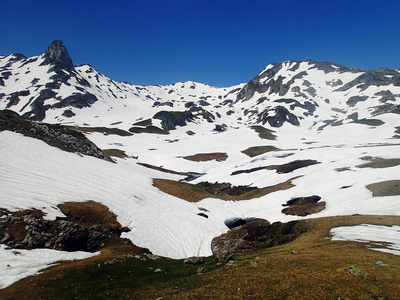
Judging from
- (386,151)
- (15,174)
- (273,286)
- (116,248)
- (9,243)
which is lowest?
(116,248)

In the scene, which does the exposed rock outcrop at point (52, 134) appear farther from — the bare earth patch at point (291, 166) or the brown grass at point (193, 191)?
the bare earth patch at point (291, 166)

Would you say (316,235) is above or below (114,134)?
below

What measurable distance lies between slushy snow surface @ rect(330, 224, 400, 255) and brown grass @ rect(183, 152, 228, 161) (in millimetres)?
109980

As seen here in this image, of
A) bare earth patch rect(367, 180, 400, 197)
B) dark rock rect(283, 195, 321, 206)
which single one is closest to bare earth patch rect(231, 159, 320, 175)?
dark rock rect(283, 195, 321, 206)

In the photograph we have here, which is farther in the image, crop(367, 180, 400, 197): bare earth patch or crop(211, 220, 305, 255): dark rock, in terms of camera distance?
crop(367, 180, 400, 197): bare earth patch

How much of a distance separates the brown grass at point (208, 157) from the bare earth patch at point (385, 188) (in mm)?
94811

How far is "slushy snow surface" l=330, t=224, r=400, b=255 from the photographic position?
23.8 meters

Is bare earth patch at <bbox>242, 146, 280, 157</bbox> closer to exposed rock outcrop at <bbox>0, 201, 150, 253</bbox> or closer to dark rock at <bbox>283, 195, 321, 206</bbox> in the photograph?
dark rock at <bbox>283, 195, 321, 206</bbox>

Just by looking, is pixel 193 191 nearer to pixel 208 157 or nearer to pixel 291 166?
pixel 291 166

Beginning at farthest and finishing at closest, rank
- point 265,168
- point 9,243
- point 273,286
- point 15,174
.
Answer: point 265,168
point 15,174
point 9,243
point 273,286

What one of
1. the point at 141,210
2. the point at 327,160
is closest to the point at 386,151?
A: the point at 327,160

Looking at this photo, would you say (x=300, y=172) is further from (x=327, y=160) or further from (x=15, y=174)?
(x=15, y=174)

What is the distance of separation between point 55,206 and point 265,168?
75387 mm

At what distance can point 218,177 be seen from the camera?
101625 millimetres
